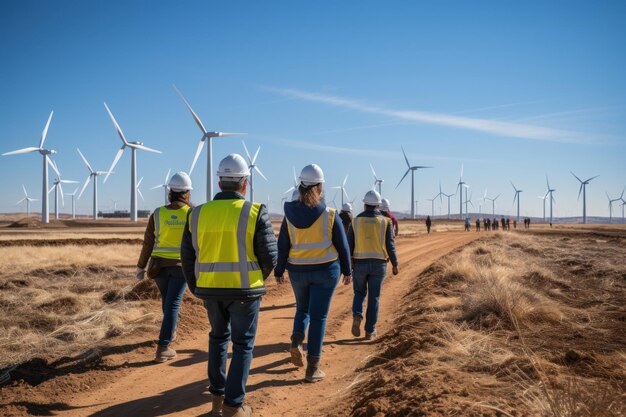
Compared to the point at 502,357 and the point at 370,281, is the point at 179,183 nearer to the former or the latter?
the point at 370,281

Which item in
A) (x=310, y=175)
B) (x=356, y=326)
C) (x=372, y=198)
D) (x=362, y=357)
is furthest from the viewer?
(x=372, y=198)

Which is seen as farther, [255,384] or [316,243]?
[316,243]

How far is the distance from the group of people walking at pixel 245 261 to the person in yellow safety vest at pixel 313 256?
12 millimetres

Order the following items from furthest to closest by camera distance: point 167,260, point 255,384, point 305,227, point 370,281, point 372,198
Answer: point 372,198
point 370,281
point 167,260
point 305,227
point 255,384

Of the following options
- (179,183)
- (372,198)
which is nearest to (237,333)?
(179,183)

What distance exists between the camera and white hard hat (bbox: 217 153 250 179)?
4613mm

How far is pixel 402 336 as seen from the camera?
7.30 m

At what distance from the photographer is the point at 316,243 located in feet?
19.5

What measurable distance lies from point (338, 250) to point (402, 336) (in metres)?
2.04

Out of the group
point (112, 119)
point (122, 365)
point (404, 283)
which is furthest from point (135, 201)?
point (122, 365)

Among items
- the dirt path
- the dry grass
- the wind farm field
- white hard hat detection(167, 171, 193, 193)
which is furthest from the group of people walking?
the dry grass

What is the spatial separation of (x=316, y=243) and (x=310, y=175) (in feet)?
2.59

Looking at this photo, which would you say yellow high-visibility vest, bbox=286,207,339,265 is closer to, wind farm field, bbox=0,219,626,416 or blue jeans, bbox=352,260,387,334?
wind farm field, bbox=0,219,626,416

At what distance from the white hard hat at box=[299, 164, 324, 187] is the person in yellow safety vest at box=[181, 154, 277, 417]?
1327mm
